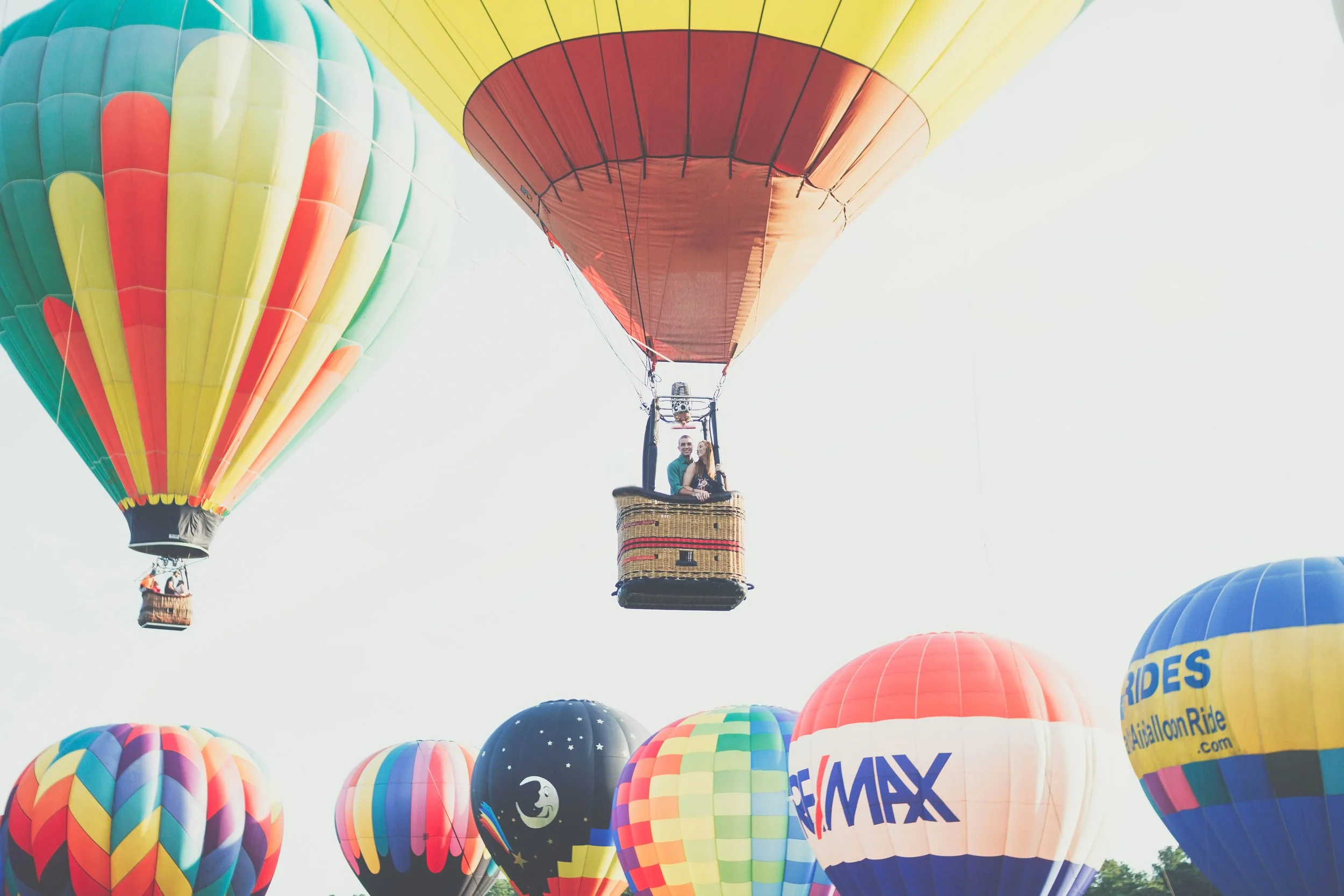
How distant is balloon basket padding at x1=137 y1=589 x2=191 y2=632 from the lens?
12.3 meters

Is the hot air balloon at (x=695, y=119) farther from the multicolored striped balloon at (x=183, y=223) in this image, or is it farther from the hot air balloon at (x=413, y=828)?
the hot air balloon at (x=413, y=828)

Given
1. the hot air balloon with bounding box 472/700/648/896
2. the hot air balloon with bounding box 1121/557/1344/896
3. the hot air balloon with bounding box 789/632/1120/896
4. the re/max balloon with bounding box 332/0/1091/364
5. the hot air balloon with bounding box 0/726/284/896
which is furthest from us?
the hot air balloon with bounding box 472/700/648/896

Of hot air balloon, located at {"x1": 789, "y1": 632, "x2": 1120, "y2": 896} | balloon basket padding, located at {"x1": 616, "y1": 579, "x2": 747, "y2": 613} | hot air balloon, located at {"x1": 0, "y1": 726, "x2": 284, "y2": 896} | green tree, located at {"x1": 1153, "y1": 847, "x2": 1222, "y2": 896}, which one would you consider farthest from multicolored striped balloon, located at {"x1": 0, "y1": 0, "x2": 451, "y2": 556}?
green tree, located at {"x1": 1153, "y1": 847, "x2": 1222, "y2": 896}

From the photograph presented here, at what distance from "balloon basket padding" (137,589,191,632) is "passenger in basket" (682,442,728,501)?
6128mm

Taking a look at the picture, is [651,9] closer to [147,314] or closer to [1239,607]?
[147,314]

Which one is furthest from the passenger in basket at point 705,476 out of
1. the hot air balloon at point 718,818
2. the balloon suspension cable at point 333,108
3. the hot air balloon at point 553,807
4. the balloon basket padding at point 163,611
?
the hot air balloon at point 553,807

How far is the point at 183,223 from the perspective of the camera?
11.2m

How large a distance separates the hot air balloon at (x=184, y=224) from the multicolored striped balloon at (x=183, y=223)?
14 millimetres

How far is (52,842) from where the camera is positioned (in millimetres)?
14773

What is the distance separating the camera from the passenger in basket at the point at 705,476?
7699 millimetres

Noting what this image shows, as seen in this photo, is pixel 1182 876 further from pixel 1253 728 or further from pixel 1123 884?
pixel 1253 728

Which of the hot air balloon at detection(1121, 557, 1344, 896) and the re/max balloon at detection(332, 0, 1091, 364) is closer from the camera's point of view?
the re/max balloon at detection(332, 0, 1091, 364)

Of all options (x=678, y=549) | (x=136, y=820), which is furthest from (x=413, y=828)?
(x=678, y=549)

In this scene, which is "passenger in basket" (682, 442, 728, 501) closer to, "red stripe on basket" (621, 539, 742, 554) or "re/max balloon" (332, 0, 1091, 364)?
"red stripe on basket" (621, 539, 742, 554)
